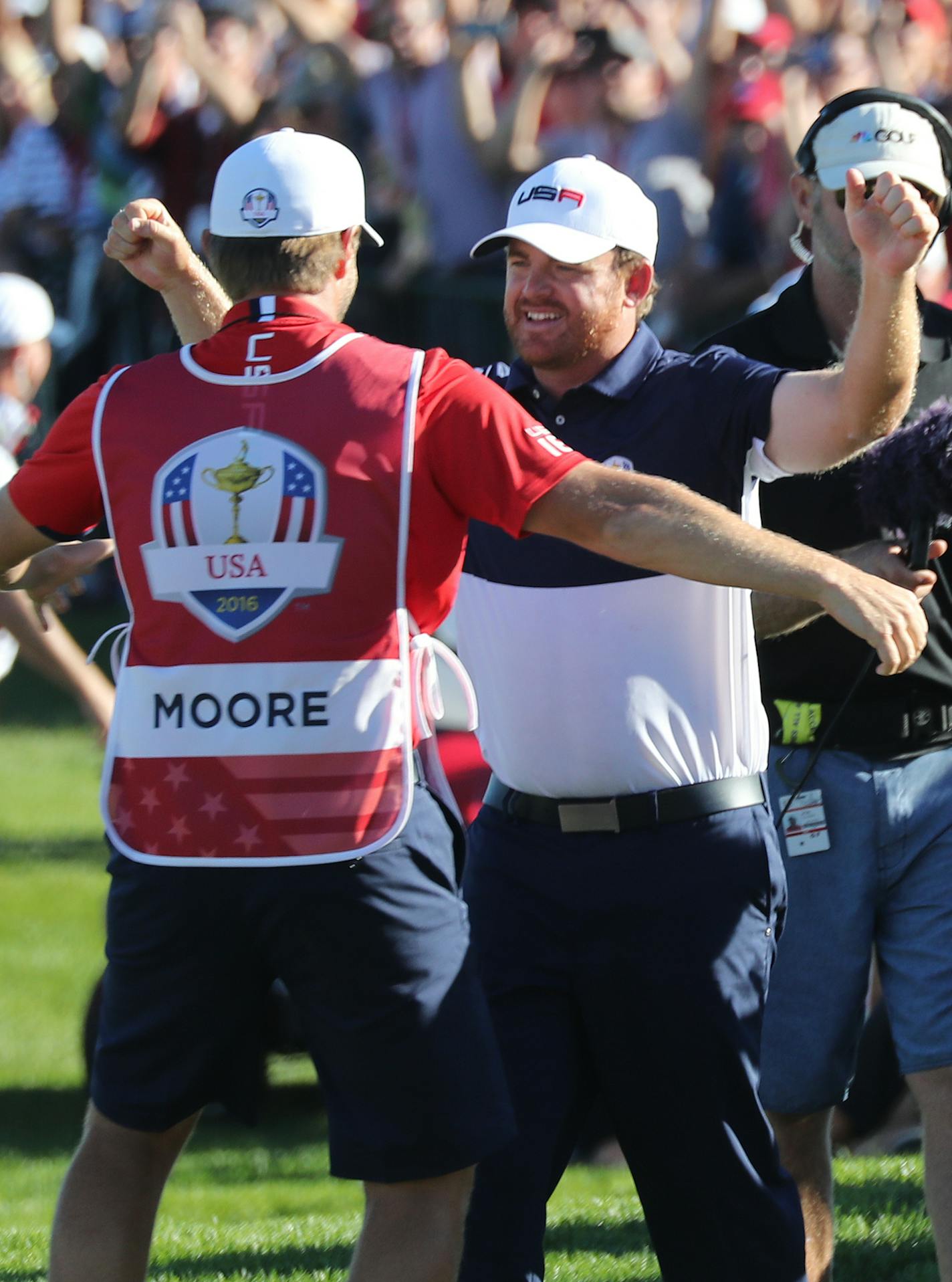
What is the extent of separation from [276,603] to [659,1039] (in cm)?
117

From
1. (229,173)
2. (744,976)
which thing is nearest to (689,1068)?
(744,976)

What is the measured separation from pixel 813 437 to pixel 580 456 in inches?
18.9

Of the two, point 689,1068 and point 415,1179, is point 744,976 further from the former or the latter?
point 415,1179

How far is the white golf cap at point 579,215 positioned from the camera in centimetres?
396

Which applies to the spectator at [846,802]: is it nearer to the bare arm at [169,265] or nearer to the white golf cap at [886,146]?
the white golf cap at [886,146]

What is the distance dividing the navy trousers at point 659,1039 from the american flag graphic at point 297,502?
93 cm

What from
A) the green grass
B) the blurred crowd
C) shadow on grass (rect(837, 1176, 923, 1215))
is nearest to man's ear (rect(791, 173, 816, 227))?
the blurred crowd

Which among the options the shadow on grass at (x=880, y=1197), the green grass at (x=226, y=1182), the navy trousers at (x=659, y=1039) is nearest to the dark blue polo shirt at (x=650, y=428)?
the navy trousers at (x=659, y=1039)

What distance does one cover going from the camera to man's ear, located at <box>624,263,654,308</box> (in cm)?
407

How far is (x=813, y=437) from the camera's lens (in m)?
3.60

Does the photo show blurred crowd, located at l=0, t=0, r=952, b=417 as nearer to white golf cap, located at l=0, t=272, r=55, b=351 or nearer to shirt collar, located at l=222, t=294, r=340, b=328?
white golf cap, located at l=0, t=272, r=55, b=351

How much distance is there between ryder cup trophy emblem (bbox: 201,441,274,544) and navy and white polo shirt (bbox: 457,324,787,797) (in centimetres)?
77

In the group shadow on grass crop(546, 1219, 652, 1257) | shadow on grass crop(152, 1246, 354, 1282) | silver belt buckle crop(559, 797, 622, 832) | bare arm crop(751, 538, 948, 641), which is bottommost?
shadow on grass crop(546, 1219, 652, 1257)

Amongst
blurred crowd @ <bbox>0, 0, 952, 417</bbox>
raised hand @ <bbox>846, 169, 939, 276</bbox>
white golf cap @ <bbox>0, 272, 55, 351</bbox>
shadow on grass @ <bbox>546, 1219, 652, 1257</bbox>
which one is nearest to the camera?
raised hand @ <bbox>846, 169, 939, 276</bbox>
